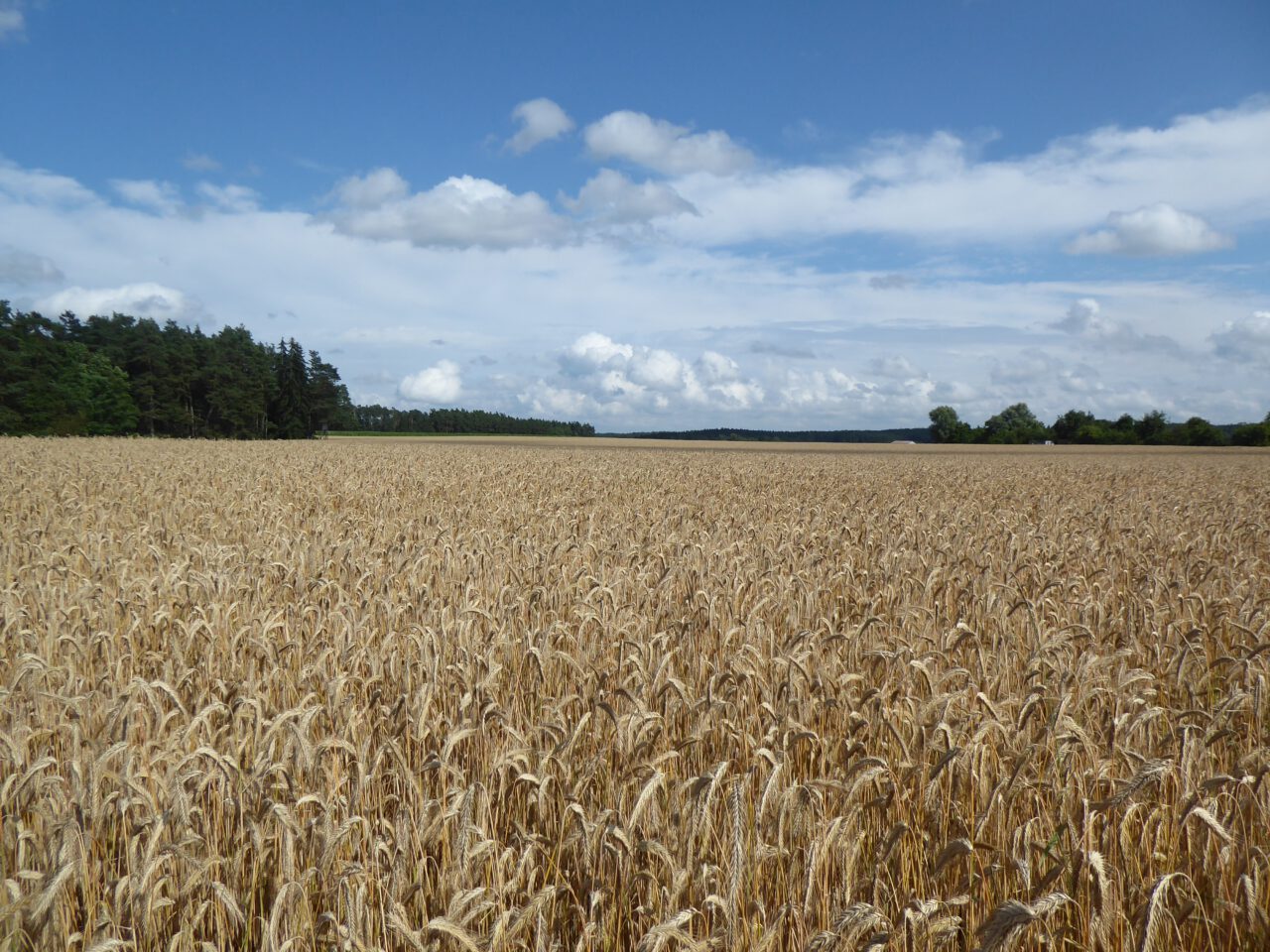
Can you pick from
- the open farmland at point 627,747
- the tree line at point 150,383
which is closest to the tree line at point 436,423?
the tree line at point 150,383

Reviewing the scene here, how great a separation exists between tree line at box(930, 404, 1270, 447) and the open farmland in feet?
387

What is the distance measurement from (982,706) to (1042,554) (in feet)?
18.5

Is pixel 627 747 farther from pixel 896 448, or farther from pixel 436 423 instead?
pixel 436 423

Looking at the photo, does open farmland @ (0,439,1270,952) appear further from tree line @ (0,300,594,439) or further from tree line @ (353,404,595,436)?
tree line @ (353,404,595,436)

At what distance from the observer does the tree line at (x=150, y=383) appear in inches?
2955

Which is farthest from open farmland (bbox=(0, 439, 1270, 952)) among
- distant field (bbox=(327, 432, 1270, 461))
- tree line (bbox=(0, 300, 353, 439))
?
tree line (bbox=(0, 300, 353, 439))

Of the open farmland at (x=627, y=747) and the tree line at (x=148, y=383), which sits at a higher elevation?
the tree line at (x=148, y=383)

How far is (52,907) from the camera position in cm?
198

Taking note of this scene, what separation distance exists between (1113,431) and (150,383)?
128597 mm

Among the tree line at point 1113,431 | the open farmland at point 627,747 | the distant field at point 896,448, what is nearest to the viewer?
the open farmland at point 627,747

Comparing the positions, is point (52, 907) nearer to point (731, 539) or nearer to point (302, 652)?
point (302, 652)

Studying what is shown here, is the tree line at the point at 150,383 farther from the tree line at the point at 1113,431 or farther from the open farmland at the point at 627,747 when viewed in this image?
the tree line at the point at 1113,431

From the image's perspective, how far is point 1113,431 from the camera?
111875 mm

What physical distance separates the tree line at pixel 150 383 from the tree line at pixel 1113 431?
107132mm
